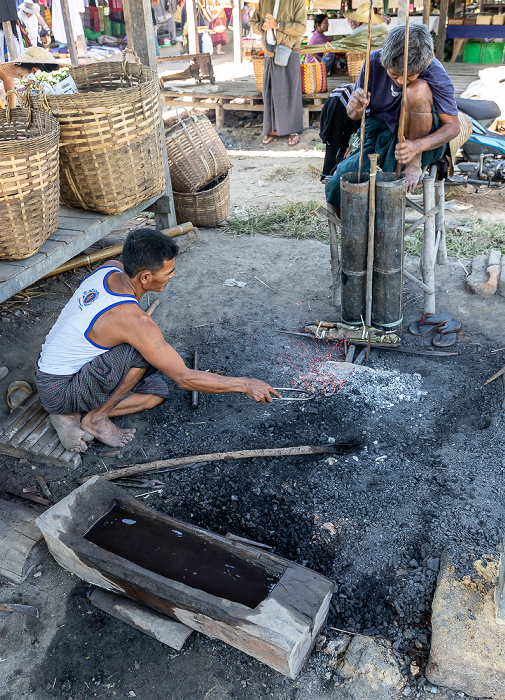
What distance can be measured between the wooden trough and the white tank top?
2.39 feet

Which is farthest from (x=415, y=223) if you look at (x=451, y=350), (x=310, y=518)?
(x=310, y=518)

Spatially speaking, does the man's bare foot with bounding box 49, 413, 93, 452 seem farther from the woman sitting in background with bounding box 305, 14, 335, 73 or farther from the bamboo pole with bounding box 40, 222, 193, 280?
the woman sitting in background with bounding box 305, 14, 335, 73

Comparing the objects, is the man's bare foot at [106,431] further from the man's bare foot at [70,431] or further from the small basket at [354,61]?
the small basket at [354,61]

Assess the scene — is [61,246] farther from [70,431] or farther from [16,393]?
[70,431]

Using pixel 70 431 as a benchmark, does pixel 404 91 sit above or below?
above

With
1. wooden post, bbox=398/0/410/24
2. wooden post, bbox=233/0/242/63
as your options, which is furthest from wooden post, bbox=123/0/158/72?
wooden post, bbox=233/0/242/63

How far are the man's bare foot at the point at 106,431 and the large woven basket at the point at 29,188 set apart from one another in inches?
41.8

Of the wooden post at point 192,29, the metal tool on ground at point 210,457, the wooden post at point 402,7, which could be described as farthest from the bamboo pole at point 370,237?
the wooden post at point 192,29

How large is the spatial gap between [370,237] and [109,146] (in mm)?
1856

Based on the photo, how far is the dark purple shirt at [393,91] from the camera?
3.71m

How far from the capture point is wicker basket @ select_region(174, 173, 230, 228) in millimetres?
5953

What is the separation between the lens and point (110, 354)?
3.12 m

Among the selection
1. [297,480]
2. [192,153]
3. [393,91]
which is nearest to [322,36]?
[192,153]

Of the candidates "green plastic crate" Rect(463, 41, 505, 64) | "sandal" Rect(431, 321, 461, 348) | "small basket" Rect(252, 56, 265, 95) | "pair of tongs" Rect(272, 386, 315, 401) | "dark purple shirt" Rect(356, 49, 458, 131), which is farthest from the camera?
"green plastic crate" Rect(463, 41, 505, 64)
